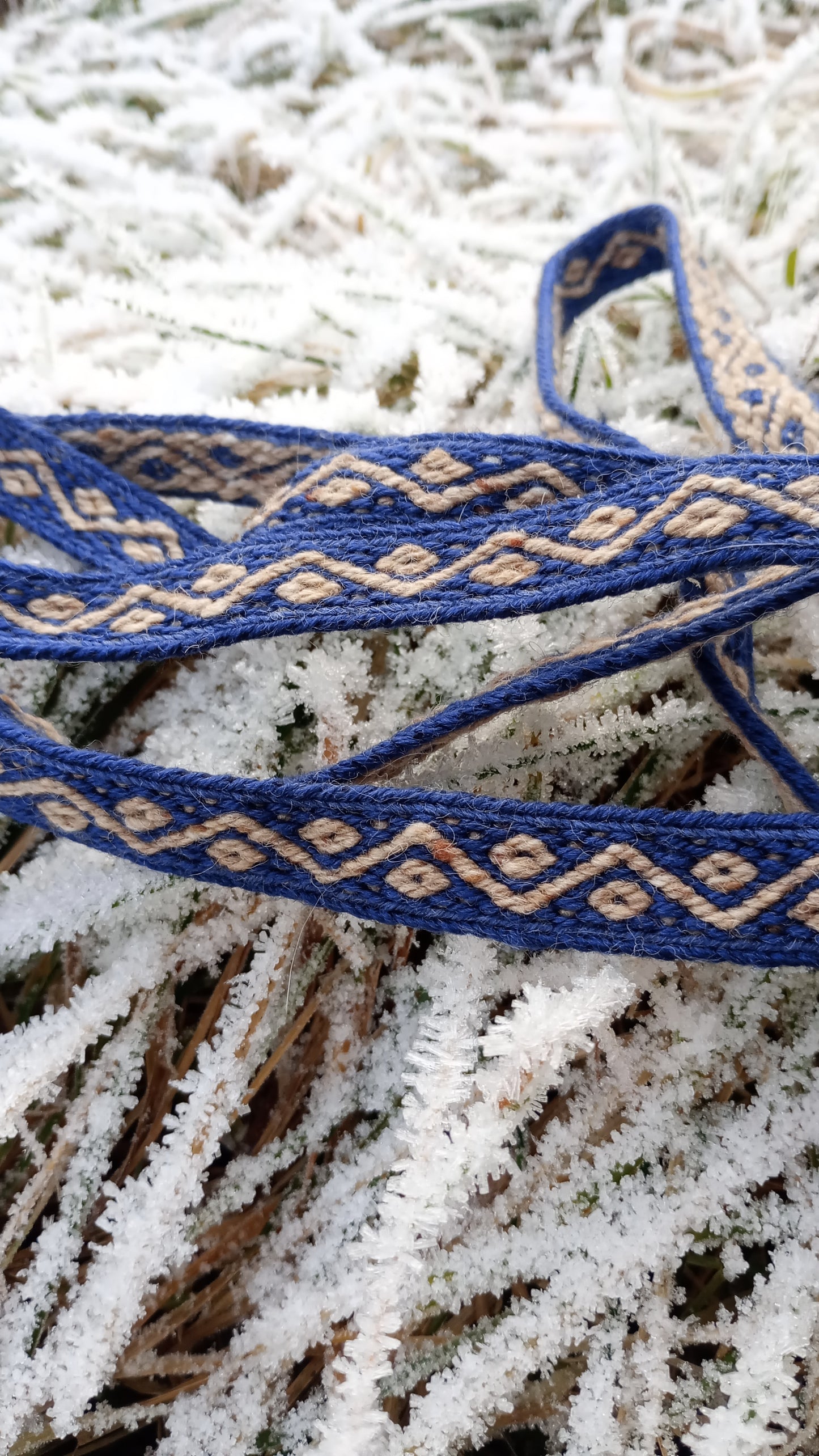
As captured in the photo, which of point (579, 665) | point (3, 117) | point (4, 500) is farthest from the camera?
point (3, 117)

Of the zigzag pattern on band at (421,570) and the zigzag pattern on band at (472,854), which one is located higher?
the zigzag pattern on band at (421,570)

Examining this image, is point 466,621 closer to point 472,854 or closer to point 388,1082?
point 472,854

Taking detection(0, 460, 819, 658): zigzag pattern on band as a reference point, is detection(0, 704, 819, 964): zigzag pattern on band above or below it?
below

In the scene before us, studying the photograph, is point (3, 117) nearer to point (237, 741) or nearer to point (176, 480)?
point (176, 480)

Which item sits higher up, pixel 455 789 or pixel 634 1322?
pixel 455 789

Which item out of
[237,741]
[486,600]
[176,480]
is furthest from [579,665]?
[176,480]
